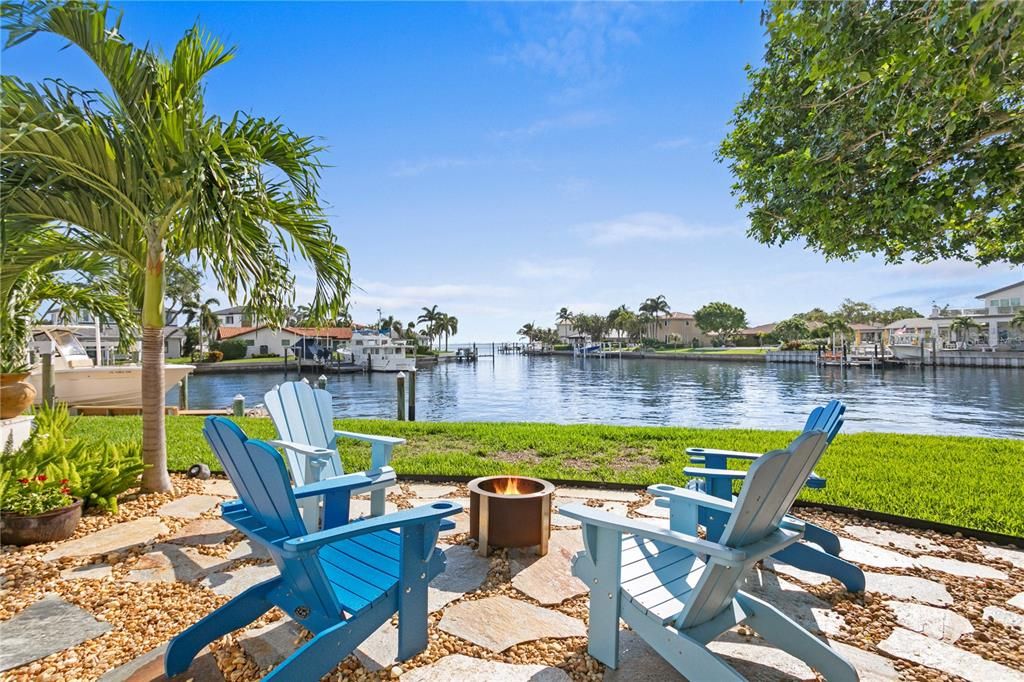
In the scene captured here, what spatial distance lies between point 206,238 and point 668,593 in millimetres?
3218

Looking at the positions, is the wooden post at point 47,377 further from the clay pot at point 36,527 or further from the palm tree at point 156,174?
the clay pot at point 36,527

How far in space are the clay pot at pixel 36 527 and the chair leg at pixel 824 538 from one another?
413cm

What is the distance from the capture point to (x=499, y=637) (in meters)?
2.04

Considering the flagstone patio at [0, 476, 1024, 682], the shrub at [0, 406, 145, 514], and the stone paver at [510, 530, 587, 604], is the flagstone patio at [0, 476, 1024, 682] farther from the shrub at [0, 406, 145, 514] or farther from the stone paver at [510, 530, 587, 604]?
the shrub at [0, 406, 145, 514]

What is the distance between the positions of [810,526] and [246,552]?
305cm

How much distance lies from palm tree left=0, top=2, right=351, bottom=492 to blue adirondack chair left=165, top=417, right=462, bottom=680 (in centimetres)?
202

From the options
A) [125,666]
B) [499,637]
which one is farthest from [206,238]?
[499,637]

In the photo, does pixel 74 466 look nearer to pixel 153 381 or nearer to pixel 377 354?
pixel 153 381

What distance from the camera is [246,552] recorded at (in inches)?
112

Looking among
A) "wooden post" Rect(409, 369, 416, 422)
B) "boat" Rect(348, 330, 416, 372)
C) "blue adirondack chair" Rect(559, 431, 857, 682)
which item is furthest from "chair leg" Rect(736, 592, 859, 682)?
"boat" Rect(348, 330, 416, 372)

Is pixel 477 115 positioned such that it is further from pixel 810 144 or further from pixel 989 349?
pixel 989 349

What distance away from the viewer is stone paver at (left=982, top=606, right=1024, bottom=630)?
2143mm

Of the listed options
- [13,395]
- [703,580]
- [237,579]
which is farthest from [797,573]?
[13,395]

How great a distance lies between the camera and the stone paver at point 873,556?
8.98 ft
